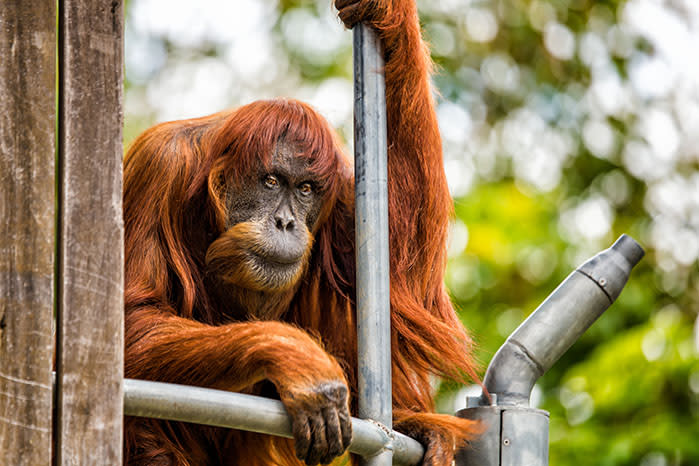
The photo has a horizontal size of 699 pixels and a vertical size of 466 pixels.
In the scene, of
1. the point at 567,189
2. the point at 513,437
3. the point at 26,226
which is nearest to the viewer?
the point at 26,226

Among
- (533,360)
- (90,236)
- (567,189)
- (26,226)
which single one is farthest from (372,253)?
(567,189)

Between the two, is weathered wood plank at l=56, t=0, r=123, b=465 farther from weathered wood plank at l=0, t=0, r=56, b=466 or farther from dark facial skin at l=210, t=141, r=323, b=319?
dark facial skin at l=210, t=141, r=323, b=319

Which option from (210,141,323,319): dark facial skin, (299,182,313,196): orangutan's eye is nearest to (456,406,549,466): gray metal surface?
(210,141,323,319): dark facial skin

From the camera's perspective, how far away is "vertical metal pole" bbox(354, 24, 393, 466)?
2320 millimetres

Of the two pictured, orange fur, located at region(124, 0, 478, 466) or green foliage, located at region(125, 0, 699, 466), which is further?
green foliage, located at region(125, 0, 699, 466)

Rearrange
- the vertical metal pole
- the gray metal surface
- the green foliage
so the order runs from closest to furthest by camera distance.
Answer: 1. the vertical metal pole
2. the gray metal surface
3. the green foliage

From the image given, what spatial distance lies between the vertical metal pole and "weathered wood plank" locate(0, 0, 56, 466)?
794 millimetres

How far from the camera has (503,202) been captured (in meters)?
7.33

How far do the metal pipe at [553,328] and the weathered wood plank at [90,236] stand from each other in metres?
1.11

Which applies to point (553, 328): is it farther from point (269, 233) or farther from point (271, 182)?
point (271, 182)

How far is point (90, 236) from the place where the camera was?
5.96 ft

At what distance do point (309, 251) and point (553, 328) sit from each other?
2.99 ft

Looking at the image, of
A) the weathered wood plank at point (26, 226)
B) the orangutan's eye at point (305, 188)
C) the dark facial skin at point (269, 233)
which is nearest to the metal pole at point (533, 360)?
the dark facial skin at point (269, 233)

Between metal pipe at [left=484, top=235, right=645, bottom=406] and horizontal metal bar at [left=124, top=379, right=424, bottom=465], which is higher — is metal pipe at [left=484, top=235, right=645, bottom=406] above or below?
above
